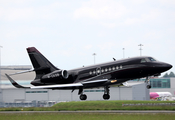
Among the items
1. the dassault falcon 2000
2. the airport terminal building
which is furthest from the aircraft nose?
the airport terminal building

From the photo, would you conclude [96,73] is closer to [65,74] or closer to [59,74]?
[65,74]

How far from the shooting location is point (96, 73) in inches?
1692

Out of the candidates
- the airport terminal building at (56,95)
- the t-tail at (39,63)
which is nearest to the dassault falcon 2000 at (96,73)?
the t-tail at (39,63)

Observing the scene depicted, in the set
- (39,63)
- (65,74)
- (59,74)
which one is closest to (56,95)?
(39,63)

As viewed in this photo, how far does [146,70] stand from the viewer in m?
40.2

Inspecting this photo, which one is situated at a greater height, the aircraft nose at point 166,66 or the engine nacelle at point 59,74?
the aircraft nose at point 166,66

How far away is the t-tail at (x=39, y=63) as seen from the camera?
4866 centimetres

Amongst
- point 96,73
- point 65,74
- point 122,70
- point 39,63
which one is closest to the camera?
point 122,70

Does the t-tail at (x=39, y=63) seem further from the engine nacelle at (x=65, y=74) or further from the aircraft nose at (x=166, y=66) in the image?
the aircraft nose at (x=166, y=66)

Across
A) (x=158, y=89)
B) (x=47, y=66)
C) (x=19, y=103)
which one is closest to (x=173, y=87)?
(x=158, y=89)

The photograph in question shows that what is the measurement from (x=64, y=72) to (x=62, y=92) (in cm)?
4326

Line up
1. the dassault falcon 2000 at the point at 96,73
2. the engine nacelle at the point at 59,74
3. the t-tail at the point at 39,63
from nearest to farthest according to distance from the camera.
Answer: the dassault falcon 2000 at the point at 96,73 < the engine nacelle at the point at 59,74 < the t-tail at the point at 39,63

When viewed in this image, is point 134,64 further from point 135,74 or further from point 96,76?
point 96,76

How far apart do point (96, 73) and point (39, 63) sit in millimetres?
10585
